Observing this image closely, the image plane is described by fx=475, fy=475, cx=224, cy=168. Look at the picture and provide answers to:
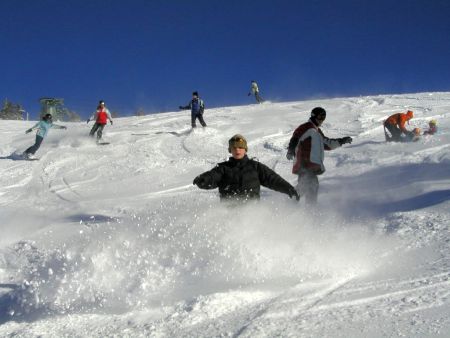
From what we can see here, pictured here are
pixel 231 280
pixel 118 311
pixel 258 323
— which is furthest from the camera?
pixel 231 280

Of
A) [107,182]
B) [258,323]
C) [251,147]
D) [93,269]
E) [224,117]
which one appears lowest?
[258,323]

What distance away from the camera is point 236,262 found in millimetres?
4320

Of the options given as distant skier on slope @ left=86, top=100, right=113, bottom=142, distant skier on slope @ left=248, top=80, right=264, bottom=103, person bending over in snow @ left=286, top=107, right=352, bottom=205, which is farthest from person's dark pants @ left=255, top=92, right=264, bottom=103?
person bending over in snow @ left=286, top=107, right=352, bottom=205

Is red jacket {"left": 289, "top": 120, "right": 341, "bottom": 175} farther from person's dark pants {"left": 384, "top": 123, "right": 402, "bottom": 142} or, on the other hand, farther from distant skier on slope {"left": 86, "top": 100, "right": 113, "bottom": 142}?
distant skier on slope {"left": 86, "top": 100, "right": 113, "bottom": 142}

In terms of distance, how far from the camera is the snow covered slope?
321 cm

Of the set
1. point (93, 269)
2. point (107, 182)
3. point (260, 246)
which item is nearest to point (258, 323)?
point (260, 246)

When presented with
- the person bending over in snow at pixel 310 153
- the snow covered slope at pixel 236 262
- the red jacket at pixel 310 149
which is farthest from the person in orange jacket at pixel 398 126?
the red jacket at pixel 310 149

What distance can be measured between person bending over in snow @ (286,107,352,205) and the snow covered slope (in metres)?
0.35

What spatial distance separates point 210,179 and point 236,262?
50.1 inches

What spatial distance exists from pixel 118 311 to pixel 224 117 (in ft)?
61.1

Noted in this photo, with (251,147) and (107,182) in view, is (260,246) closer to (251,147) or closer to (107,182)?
(107,182)

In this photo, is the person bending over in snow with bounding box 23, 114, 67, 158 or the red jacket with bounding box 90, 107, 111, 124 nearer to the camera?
the person bending over in snow with bounding box 23, 114, 67, 158

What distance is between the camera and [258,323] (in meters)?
3.12

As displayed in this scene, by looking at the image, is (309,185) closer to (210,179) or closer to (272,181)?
(272,181)
